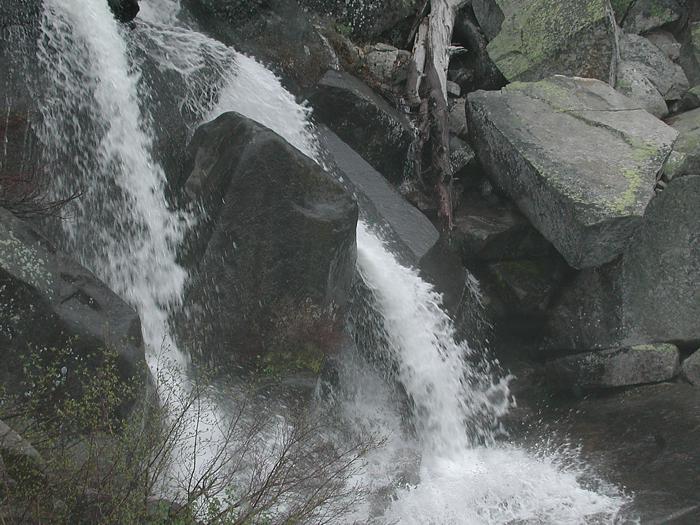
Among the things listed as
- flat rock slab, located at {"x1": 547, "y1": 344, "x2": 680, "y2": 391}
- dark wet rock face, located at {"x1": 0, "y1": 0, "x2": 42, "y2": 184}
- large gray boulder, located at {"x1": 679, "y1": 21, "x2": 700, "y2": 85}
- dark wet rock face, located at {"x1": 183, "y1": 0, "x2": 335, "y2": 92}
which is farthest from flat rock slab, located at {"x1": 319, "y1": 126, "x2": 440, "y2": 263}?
large gray boulder, located at {"x1": 679, "y1": 21, "x2": 700, "y2": 85}

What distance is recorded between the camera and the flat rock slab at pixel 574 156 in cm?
771

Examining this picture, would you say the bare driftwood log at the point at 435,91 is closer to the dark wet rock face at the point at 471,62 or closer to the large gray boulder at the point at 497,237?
the large gray boulder at the point at 497,237

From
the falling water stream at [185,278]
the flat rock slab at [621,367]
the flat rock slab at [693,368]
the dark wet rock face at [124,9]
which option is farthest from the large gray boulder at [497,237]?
the dark wet rock face at [124,9]

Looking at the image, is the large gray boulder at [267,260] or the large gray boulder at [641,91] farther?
the large gray boulder at [641,91]

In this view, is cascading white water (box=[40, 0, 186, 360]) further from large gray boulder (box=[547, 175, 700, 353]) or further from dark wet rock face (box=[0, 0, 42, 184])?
large gray boulder (box=[547, 175, 700, 353])

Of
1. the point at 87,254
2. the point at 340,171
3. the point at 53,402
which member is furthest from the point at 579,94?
the point at 53,402

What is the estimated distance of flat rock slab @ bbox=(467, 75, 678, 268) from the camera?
771cm

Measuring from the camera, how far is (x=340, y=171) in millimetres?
8312

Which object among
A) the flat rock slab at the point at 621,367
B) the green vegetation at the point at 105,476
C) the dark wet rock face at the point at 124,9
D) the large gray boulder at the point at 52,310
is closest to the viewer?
the green vegetation at the point at 105,476

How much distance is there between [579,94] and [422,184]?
2.28 metres

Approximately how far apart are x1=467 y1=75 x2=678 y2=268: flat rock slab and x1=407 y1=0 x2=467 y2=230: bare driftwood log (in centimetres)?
46

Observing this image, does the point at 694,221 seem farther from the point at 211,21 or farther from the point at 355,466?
the point at 211,21

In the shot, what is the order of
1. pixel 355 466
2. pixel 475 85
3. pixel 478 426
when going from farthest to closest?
1. pixel 475 85
2. pixel 478 426
3. pixel 355 466

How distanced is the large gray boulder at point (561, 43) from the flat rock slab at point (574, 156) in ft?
1.86
